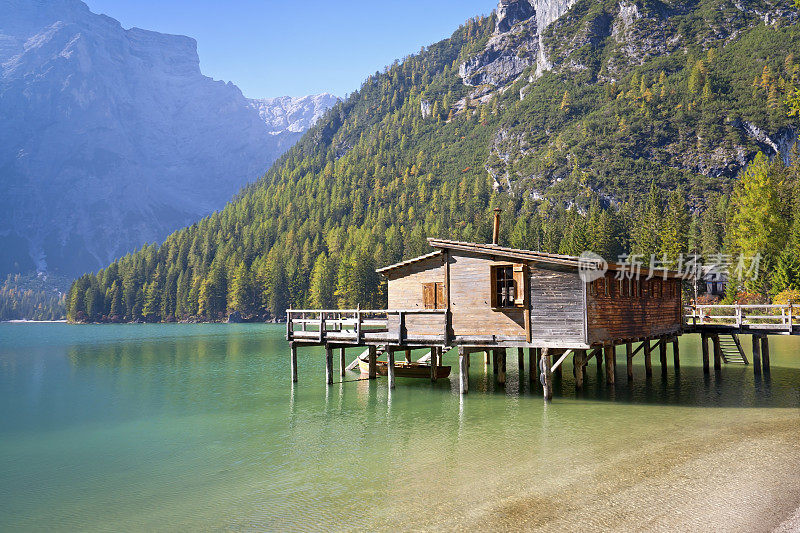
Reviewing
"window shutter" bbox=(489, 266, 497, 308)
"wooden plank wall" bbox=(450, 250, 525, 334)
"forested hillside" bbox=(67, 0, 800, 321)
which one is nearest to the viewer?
"wooden plank wall" bbox=(450, 250, 525, 334)

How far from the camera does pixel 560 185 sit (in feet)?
505

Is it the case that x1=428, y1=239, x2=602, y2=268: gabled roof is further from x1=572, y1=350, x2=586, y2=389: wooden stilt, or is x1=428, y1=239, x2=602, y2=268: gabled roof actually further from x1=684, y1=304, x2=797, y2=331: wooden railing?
x1=684, y1=304, x2=797, y2=331: wooden railing

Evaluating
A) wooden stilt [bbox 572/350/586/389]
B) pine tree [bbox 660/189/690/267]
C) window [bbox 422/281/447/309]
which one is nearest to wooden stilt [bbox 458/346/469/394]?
window [bbox 422/281/447/309]

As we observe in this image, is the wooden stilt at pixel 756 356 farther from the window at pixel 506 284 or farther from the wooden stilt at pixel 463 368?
the wooden stilt at pixel 463 368

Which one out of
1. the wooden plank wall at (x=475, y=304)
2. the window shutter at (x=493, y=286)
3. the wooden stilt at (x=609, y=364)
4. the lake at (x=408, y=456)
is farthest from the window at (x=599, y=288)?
the lake at (x=408, y=456)

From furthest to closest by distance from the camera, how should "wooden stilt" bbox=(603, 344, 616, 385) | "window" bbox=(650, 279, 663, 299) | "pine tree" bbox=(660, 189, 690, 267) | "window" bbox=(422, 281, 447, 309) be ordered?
1. "pine tree" bbox=(660, 189, 690, 267)
2. "window" bbox=(650, 279, 663, 299)
3. "wooden stilt" bbox=(603, 344, 616, 385)
4. "window" bbox=(422, 281, 447, 309)

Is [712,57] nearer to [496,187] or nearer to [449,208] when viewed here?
[496,187]

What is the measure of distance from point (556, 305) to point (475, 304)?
3968 mm

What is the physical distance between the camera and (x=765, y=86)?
6048 inches

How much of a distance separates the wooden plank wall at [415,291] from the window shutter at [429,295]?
0.77 feet

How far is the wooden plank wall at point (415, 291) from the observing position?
2967 centimetres

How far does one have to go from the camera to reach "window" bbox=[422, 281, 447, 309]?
98.8ft

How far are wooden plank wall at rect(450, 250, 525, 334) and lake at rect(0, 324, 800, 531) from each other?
3566mm

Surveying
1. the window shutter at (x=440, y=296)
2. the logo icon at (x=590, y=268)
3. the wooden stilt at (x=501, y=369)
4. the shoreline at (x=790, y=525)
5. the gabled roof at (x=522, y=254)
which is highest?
the gabled roof at (x=522, y=254)
